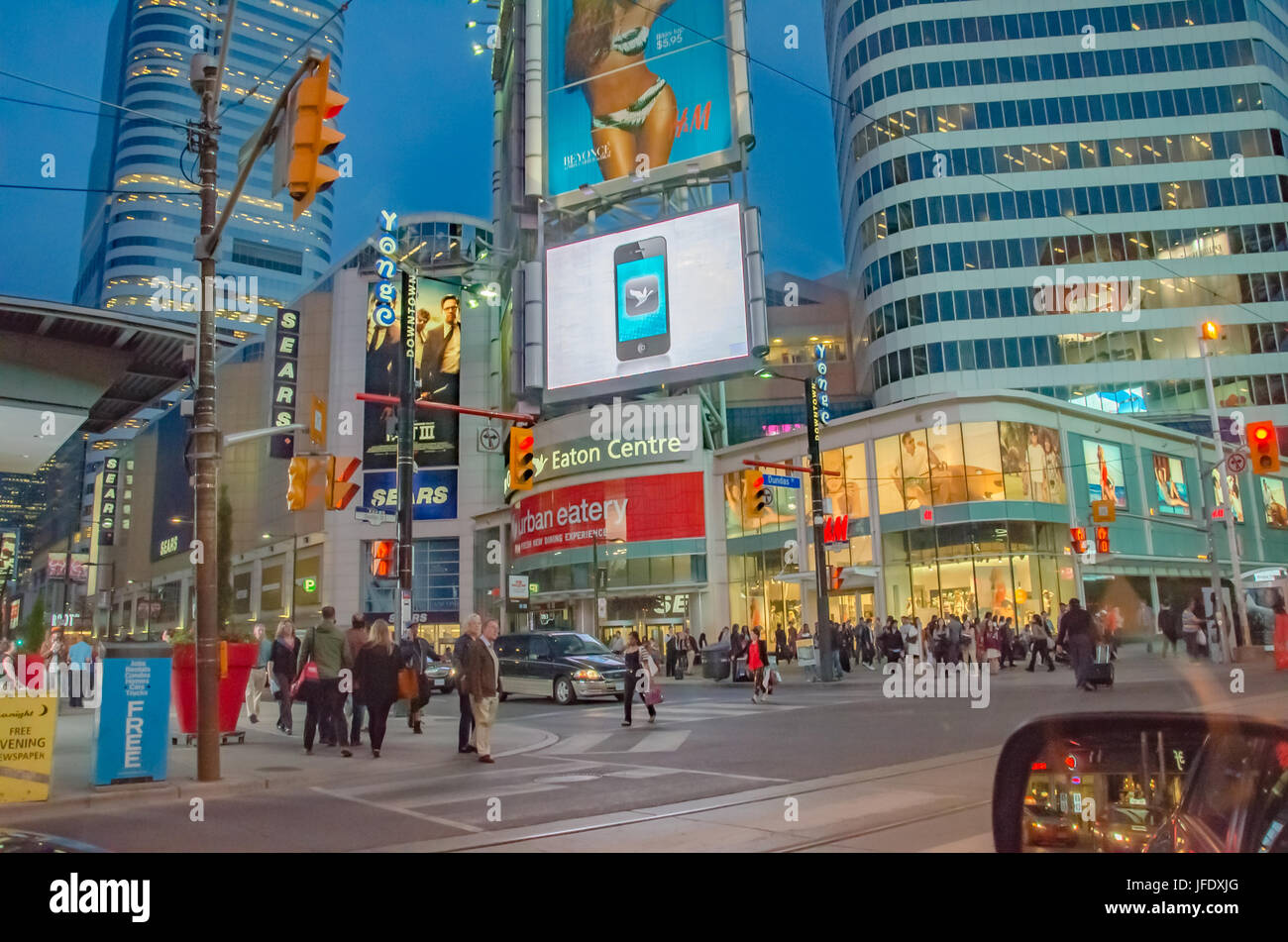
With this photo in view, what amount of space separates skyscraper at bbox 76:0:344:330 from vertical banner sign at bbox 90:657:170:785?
13226cm

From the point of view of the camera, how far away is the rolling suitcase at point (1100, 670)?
18.3 m

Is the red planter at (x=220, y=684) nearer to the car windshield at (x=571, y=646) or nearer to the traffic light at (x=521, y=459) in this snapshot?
the traffic light at (x=521, y=459)

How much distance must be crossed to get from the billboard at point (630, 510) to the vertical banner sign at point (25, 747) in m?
35.1

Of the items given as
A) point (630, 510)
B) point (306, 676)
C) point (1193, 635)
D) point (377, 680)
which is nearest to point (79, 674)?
point (306, 676)

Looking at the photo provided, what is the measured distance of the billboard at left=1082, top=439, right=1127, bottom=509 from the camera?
40031 millimetres

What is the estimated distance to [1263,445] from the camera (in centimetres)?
1833

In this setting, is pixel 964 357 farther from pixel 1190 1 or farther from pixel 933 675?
pixel 933 675

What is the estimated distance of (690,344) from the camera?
4197cm

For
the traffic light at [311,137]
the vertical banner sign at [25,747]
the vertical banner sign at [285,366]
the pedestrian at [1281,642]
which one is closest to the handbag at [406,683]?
the vertical banner sign at [25,747]

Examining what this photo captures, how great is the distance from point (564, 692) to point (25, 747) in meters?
15.1

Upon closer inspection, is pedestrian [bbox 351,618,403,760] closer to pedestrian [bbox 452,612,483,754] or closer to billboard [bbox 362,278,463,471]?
pedestrian [bbox 452,612,483,754]

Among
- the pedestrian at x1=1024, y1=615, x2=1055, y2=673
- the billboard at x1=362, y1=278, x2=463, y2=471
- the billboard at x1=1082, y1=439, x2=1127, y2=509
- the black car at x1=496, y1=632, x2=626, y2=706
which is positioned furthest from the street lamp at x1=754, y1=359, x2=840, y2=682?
the billboard at x1=362, y1=278, x2=463, y2=471

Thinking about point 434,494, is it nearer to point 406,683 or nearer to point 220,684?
point 220,684
